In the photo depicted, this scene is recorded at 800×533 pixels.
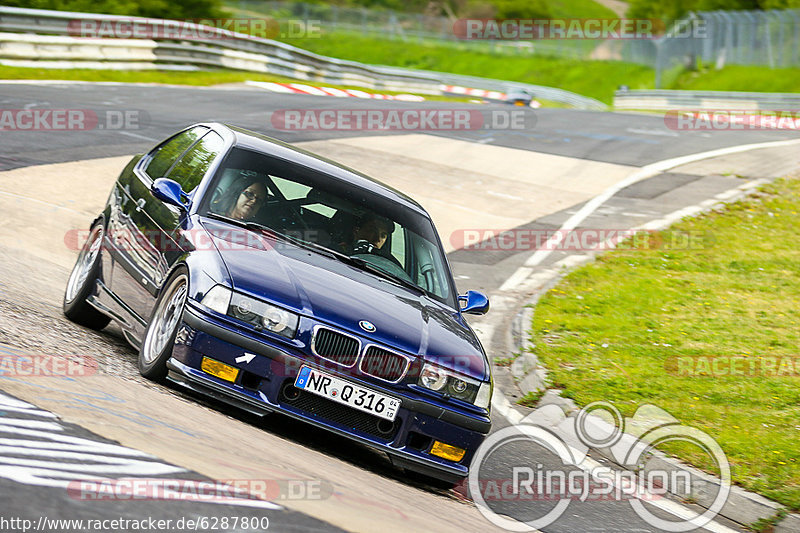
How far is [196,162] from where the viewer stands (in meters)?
7.20

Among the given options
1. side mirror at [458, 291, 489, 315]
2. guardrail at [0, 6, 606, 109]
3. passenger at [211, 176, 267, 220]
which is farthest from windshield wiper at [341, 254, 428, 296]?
guardrail at [0, 6, 606, 109]

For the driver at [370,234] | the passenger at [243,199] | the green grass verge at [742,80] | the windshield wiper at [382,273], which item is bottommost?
the green grass verge at [742,80]

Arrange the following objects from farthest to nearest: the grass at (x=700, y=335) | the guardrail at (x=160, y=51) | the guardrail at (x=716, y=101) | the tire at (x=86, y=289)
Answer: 1. the guardrail at (x=716, y=101)
2. the guardrail at (x=160, y=51)
3. the grass at (x=700, y=335)
4. the tire at (x=86, y=289)

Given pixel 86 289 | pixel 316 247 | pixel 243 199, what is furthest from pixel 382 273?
pixel 86 289

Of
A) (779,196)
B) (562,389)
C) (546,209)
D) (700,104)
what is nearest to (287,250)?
(562,389)

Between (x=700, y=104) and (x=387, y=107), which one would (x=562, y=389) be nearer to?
(x=387, y=107)

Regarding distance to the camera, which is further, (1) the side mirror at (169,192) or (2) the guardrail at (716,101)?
(2) the guardrail at (716,101)

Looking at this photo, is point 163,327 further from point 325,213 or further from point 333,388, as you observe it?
point 325,213

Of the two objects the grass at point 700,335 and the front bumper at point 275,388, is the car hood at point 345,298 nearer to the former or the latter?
the front bumper at point 275,388

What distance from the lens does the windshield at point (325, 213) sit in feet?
22.0

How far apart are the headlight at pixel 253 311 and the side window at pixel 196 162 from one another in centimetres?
147

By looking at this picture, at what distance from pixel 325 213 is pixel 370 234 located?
0.32 m

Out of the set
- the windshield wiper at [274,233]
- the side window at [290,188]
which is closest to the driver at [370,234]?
the windshield wiper at [274,233]

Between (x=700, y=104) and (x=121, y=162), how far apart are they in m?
27.2
